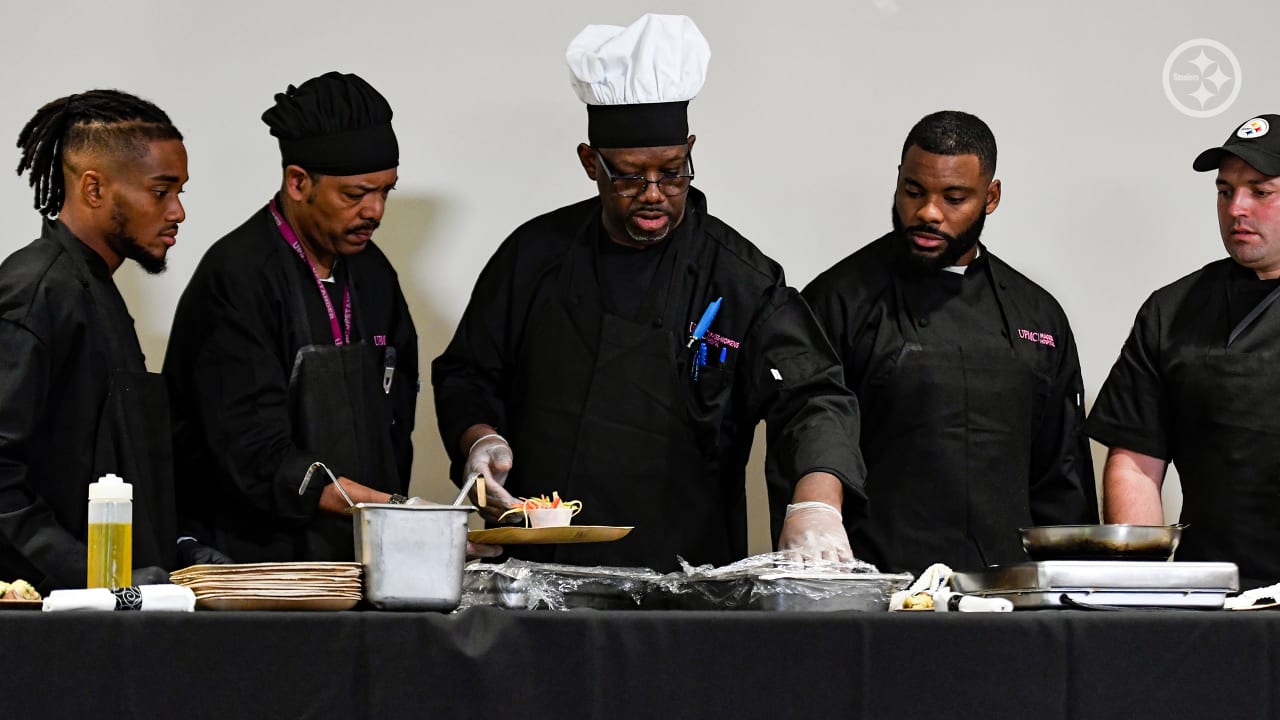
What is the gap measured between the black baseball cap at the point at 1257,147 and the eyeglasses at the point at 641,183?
1026 mm

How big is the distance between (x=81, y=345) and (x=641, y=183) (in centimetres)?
100

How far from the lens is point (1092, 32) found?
12.0 ft

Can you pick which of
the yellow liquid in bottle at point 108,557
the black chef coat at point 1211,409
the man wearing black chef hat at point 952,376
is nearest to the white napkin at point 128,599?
the yellow liquid in bottle at point 108,557

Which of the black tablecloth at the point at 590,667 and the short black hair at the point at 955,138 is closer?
the black tablecloth at the point at 590,667

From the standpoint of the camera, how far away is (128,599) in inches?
67.2

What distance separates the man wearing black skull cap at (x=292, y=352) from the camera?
8.95 ft

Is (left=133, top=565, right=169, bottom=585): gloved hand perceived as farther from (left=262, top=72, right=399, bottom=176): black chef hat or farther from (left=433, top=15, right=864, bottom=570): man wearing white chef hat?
(left=262, top=72, right=399, bottom=176): black chef hat

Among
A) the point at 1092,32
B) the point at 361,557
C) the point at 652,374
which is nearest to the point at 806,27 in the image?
the point at 1092,32

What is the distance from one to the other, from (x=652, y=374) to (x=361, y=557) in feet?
3.68

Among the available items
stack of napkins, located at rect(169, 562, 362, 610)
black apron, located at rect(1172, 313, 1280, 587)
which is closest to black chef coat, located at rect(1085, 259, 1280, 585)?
black apron, located at rect(1172, 313, 1280, 587)

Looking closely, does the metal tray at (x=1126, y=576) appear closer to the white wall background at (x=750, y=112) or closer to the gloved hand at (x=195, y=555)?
the gloved hand at (x=195, y=555)

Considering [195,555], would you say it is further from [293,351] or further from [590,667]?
[590,667]

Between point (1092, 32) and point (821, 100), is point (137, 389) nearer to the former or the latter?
point (821, 100)

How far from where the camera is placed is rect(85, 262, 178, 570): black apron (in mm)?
2490
